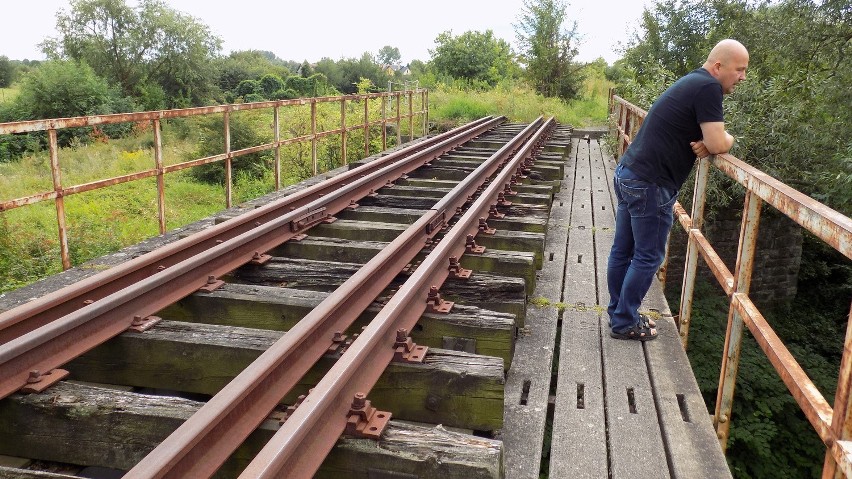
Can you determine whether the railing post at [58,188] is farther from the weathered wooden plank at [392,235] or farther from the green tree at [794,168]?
the green tree at [794,168]

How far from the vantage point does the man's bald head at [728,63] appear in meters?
3.33

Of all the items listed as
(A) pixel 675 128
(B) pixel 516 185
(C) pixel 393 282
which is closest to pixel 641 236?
(A) pixel 675 128

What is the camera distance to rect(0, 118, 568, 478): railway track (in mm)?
2002

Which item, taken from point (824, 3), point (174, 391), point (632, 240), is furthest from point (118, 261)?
point (824, 3)

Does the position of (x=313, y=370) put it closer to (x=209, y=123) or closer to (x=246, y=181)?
(x=246, y=181)

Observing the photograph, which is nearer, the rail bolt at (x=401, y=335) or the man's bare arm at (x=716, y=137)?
the rail bolt at (x=401, y=335)

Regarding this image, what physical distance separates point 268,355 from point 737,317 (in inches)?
78.7

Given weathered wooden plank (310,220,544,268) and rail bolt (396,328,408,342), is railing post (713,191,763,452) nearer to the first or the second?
rail bolt (396,328,408,342)

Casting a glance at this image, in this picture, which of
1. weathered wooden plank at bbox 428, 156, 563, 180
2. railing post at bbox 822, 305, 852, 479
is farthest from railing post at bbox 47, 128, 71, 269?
railing post at bbox 822, 305, 852, 479

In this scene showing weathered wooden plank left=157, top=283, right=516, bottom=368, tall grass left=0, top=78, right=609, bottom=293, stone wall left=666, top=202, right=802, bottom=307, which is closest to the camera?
weathered wooden plank left=157, top=283, right=516, bottom=368

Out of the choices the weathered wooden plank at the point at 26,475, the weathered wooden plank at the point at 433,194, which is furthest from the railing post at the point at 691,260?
the weathered wooden plank at the point at 26,475

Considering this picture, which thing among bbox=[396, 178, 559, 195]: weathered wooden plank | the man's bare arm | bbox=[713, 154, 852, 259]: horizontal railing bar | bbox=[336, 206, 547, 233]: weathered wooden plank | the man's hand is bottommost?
bbox=[336, 206, 547, 233]: weathered wooden plank

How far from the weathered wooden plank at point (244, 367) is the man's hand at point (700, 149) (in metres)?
1.72

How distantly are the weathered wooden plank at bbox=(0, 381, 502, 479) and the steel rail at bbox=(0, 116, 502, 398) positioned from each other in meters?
0.16
